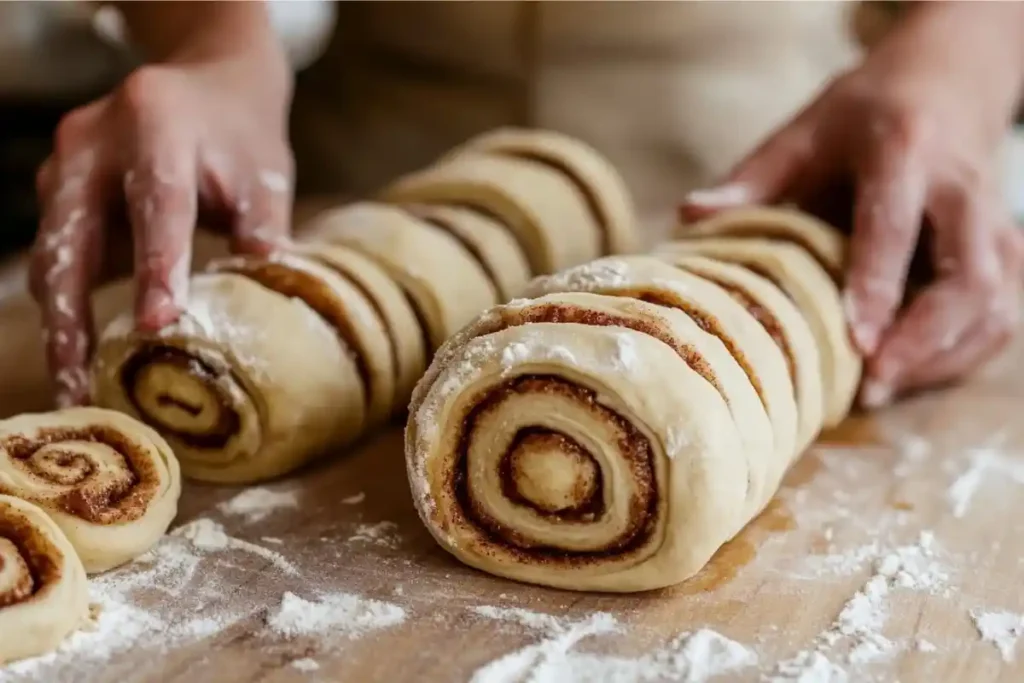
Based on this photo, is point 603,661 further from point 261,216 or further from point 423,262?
point 261,216

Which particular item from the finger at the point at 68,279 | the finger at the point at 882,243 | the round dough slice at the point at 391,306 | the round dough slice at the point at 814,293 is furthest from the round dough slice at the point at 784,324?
the finger at the point at 68,279

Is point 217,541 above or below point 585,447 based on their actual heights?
below

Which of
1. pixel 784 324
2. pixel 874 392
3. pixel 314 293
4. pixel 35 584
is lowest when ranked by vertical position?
pixel 874 392

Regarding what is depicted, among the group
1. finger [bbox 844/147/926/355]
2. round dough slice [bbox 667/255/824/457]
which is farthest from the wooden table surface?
finger [bbox 844/147/926/355]

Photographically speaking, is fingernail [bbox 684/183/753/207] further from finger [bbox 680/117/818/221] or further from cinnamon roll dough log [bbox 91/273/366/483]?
cinnamon roll dough log [bbox 91/273/366/483]

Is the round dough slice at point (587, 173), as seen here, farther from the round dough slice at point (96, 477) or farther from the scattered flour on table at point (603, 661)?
the scattered flour on table at point (603, 661)

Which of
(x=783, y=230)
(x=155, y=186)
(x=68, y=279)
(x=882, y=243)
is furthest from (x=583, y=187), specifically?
(x=68, y=279)
